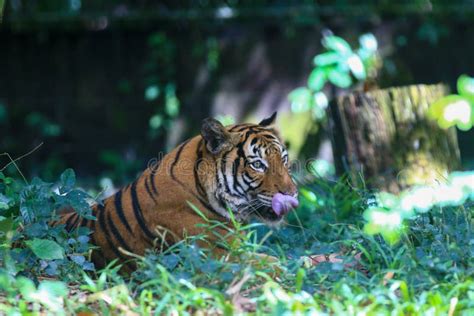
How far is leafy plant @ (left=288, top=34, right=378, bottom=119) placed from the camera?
7629 mm

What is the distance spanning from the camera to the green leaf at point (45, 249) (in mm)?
3686

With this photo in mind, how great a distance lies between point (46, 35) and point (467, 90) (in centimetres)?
723

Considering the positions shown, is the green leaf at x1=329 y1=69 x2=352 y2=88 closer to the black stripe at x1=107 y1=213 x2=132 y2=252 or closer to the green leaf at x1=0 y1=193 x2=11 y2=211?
the black stripe at x1=107 y1=213 x2=132 y2=252

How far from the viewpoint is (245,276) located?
11.0 feet

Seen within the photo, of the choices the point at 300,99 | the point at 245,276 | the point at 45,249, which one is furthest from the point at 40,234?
the point at 300,99

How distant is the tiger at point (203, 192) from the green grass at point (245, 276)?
0.95 ft

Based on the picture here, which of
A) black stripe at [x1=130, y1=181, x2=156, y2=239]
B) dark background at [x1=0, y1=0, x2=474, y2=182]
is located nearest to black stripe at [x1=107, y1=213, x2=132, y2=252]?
black stripe at [x1=130, y1=181, x2=156, y2=239]

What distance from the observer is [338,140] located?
634cm

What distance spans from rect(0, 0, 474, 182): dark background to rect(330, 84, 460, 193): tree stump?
3.04 meters

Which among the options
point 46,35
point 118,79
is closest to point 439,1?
point 118,79

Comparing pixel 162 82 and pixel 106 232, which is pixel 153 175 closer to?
pixel 106 232

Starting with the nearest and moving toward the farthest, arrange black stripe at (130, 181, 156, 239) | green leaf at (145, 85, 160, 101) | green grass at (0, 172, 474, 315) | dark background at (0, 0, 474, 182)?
1. green grass at (0, 172, 474, 315)
2. black stripe at (130, 181, 156, 239)
3. dark background at (0, 0, 474, 182)
4. green leaf at (145, 85, 160, 101)

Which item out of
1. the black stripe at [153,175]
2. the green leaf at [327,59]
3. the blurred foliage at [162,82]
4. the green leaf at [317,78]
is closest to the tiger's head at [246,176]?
the black stripe at [153,175]

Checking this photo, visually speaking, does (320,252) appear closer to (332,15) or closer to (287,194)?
(287,194)
